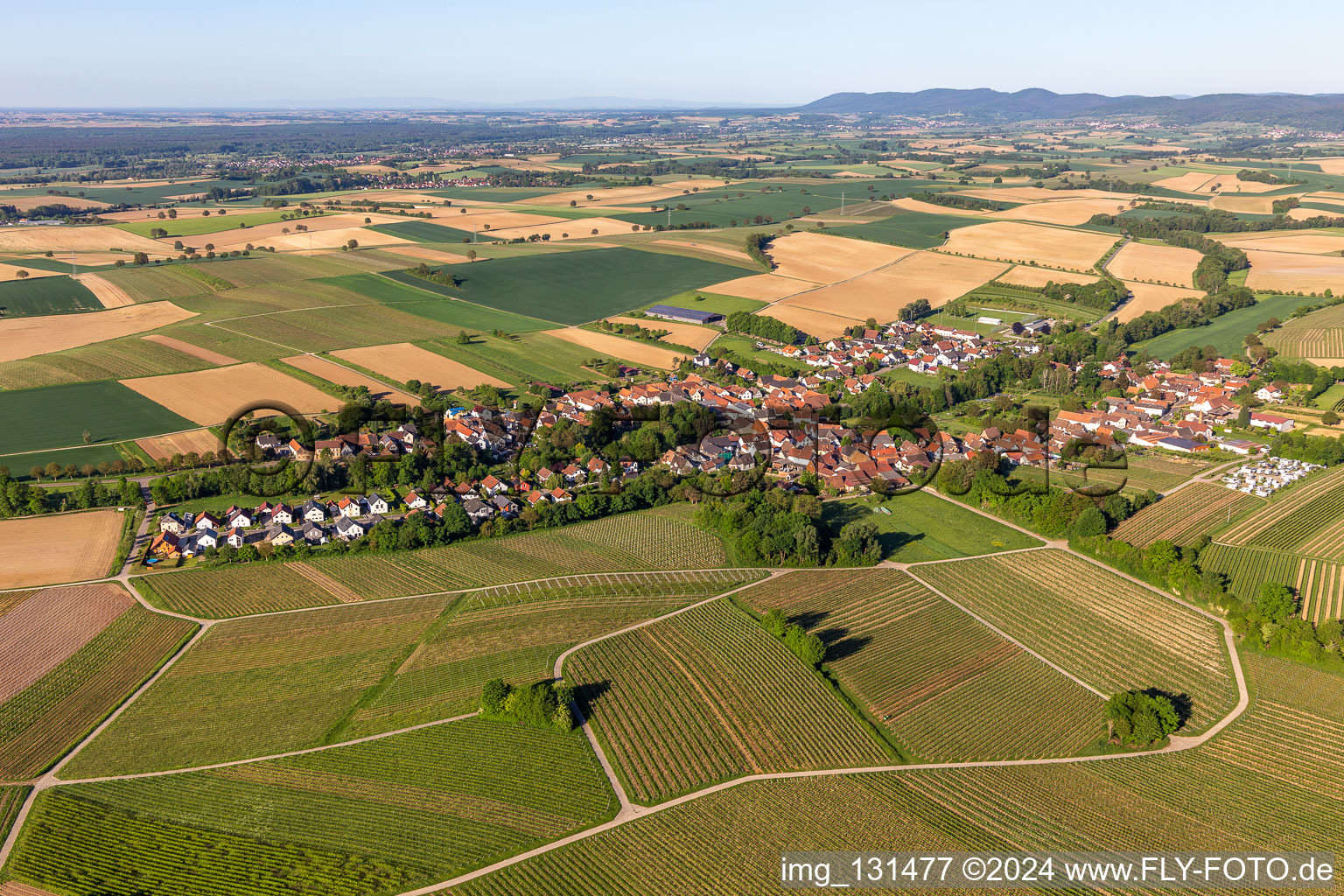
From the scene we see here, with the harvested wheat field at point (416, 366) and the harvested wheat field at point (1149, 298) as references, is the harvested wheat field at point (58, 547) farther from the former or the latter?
the harvested wheat field at point (1149, 298)

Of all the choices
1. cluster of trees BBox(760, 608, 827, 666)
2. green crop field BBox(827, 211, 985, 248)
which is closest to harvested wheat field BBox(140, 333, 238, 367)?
cluster of trees BBox(760, 608, 827, 666)

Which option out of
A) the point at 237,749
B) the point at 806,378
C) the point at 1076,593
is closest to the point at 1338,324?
the point at 806,378

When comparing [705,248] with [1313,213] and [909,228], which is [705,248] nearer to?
[909,228]

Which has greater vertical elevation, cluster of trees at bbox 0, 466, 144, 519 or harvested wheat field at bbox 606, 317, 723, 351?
harvested wheat field at bbox 606, 317, 723, 351

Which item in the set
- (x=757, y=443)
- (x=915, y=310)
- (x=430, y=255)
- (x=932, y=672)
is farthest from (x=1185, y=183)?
(x=932, y=672)

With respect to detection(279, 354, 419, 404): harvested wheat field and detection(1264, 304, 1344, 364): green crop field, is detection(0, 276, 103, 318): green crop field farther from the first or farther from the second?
detection(1264, 304, 1344, 364): green crop field

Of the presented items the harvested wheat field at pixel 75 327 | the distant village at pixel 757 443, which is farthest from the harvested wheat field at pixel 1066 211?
the harvested wheat field at pixel 75 327

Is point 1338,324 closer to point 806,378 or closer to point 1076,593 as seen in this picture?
point 806,378
